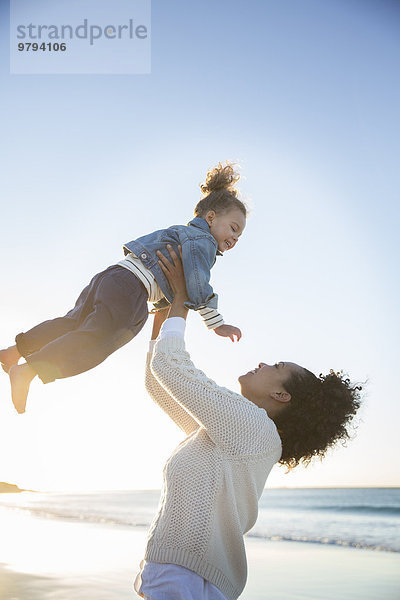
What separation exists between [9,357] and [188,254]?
84 cm

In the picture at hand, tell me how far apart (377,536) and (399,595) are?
5736 millimetres

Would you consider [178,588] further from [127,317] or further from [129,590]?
[129,590]

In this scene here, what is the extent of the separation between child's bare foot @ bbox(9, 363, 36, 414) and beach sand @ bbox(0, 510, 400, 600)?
253 centimetres

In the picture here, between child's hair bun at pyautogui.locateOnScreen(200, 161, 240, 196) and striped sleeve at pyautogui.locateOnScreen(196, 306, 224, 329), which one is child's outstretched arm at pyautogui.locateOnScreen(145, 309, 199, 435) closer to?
striped sleeve at pyautogui.locateOnScreen(196, 306, 224, 329)

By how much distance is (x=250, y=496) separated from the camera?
73.9 inches

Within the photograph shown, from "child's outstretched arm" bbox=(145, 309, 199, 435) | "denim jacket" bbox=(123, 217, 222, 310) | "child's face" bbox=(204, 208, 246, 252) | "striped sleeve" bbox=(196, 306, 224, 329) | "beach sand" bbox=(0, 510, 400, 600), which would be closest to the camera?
"child's outstretched arm" bbox=(145, 309, 199, 435)

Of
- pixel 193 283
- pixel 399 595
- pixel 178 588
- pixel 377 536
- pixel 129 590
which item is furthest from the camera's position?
pixel 377 536

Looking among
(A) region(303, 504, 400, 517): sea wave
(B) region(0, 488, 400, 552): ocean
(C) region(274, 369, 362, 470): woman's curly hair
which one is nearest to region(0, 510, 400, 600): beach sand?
(B) region(0, 488, 400, 552): ocean

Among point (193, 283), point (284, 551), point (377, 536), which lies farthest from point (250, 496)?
point (377, 536)

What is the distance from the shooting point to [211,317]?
2.79m

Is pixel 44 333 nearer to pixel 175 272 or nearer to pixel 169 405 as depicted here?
pixel 175 272

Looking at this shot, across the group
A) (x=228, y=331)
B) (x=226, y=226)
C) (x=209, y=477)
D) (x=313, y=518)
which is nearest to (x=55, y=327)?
(x=228, y=331)

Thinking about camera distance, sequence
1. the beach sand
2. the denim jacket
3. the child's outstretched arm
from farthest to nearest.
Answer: the beach sand < the denim jacket < the child's outstretched arm

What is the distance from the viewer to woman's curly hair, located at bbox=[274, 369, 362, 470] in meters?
2.05
